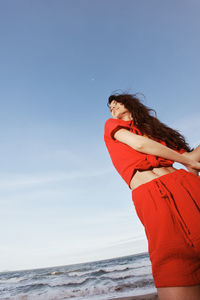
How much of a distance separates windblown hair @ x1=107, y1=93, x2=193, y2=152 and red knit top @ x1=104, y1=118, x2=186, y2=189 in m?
0.18

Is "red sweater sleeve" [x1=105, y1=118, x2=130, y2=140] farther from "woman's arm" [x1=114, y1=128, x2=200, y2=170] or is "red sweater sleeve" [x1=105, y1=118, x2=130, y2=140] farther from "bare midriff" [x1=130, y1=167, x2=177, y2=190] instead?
"bare midriff" [x1=130, y1=167, x2=177, y2=190]

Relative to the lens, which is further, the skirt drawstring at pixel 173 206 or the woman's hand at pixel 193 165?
the woman's hand at pixel 193 165

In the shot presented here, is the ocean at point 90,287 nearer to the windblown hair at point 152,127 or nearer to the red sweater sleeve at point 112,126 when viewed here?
the windblown hair at point 152,127

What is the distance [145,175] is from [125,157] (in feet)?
0.61

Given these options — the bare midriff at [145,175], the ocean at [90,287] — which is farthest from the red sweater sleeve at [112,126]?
the ocean at [90,287]

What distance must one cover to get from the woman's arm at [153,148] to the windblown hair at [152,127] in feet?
1.02

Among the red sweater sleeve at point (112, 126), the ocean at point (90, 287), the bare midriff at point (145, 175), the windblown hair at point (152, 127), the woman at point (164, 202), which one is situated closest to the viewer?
the woman at point (164, 202)

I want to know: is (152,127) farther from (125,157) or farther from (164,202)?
(164,202)

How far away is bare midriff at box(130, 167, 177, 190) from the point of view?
4.33ft

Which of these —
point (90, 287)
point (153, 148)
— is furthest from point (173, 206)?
point (90, 287)

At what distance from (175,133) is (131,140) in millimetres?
630

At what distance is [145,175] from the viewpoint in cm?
133

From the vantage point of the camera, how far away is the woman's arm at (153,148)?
1360 mm

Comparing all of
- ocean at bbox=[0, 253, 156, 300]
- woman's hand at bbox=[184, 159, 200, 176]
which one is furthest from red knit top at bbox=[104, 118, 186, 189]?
ocean at bbox=[0, 253, 156, 300]
